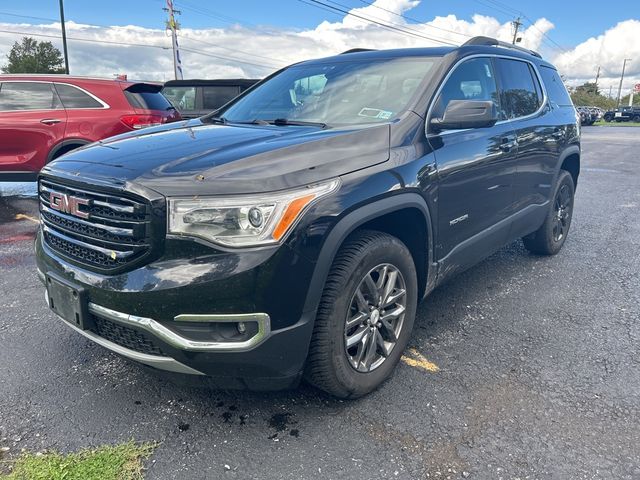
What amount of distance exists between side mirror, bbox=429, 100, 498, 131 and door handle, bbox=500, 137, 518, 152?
72cm

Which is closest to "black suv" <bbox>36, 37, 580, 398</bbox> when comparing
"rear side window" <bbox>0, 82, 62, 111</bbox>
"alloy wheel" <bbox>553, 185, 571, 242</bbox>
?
"alloy wheel" <bbox>553, 185, 571, 242</bbox>

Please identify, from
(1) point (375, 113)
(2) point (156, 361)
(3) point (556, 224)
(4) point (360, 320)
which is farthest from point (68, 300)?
(3) point (556, 224)

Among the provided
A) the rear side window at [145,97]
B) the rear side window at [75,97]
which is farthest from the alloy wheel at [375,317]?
the rear side window at [75,97]

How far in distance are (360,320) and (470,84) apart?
1918 mm

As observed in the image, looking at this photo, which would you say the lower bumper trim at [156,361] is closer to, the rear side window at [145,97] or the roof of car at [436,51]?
the roof of car at [436,51]

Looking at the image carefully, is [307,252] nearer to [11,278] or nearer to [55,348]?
[55,348]

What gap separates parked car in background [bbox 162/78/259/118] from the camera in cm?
1019

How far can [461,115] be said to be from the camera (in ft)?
9.45

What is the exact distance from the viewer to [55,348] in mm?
3201

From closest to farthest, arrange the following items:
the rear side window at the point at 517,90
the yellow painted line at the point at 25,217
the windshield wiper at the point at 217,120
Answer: the windshield wiper at the point at 217,120 < the rear side window at the point at 517,90 < the yellow painted line at the point at 25,217

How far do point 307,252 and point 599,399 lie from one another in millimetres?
1796

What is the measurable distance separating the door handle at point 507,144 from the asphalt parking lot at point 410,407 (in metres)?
1.19

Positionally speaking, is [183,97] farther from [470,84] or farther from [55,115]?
[470,84]

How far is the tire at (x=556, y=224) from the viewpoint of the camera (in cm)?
482
